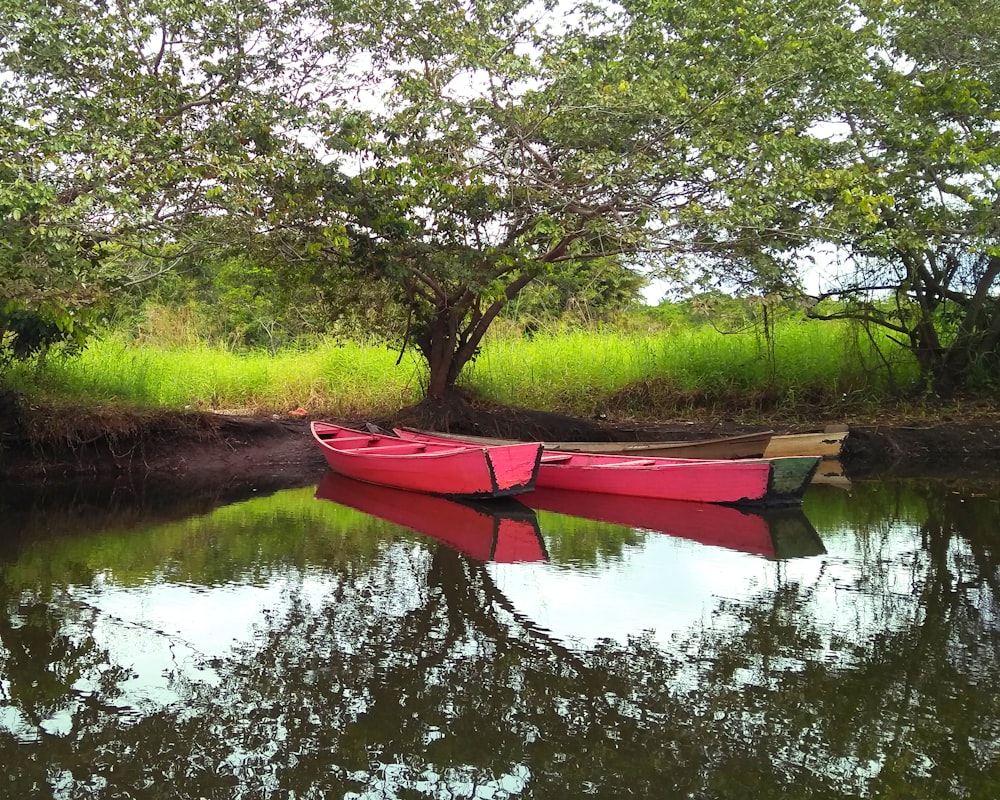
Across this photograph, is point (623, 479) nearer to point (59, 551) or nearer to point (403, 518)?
point (403, 518)

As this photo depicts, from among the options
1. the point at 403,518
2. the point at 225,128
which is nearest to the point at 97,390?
the point at 225,128

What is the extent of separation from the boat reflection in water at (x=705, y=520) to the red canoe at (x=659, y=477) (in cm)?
9

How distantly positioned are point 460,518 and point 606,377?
17.8 ft

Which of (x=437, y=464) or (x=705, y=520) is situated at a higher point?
(x=437, y=464)

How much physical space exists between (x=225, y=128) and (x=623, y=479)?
15.3 feet

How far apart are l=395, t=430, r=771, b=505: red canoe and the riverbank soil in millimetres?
2118

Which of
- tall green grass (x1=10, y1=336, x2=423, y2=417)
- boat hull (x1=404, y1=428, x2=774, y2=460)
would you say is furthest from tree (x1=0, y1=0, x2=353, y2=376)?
boat hull (x1=404, y1=428, x2=774, y2=460)

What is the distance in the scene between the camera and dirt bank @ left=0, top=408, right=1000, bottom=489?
8992 mm

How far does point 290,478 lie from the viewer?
9.51 meters

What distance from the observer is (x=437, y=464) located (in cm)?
750

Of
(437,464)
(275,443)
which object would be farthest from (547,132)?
(275,443)

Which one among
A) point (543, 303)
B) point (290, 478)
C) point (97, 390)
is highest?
point (543, 303)

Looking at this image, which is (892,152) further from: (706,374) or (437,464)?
(437,464)

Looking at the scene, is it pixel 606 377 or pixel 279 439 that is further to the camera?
pixel 606 377
